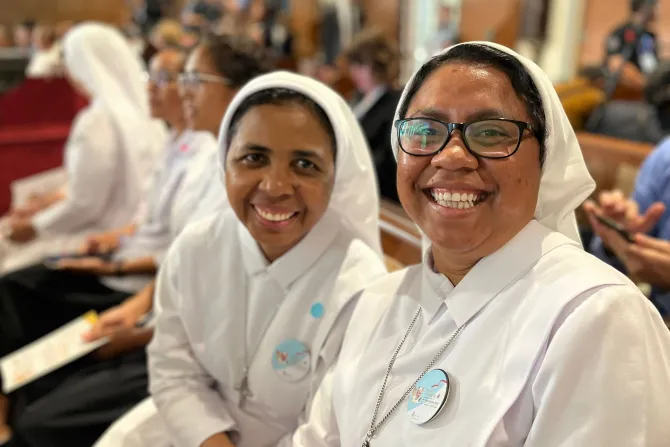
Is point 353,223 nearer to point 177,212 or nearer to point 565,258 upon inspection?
point 565,258

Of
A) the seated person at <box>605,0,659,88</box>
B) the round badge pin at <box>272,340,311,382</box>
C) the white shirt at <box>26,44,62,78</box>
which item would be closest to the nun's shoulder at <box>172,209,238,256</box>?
the round badge pin at <box>272,340,311,382</box>

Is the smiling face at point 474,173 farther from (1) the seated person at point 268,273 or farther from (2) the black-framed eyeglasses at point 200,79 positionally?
(2) the black-framed eyeglasses at point 200,79

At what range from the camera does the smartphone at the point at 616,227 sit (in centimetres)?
167

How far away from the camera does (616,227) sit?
1.71m

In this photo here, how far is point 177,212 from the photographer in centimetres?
217

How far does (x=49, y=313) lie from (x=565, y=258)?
2125mm

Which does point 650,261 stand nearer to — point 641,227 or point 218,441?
point 641,227

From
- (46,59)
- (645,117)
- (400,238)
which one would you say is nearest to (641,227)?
(400,238)

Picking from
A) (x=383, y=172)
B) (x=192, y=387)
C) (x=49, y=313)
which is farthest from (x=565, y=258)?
(x=383, y=172)

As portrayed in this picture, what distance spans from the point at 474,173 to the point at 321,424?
0.65 metres

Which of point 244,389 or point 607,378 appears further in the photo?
point 244,389

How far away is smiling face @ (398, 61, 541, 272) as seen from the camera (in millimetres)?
874

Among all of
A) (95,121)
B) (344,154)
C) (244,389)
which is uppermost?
(344,154)

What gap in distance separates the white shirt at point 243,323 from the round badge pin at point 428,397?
36 cm
